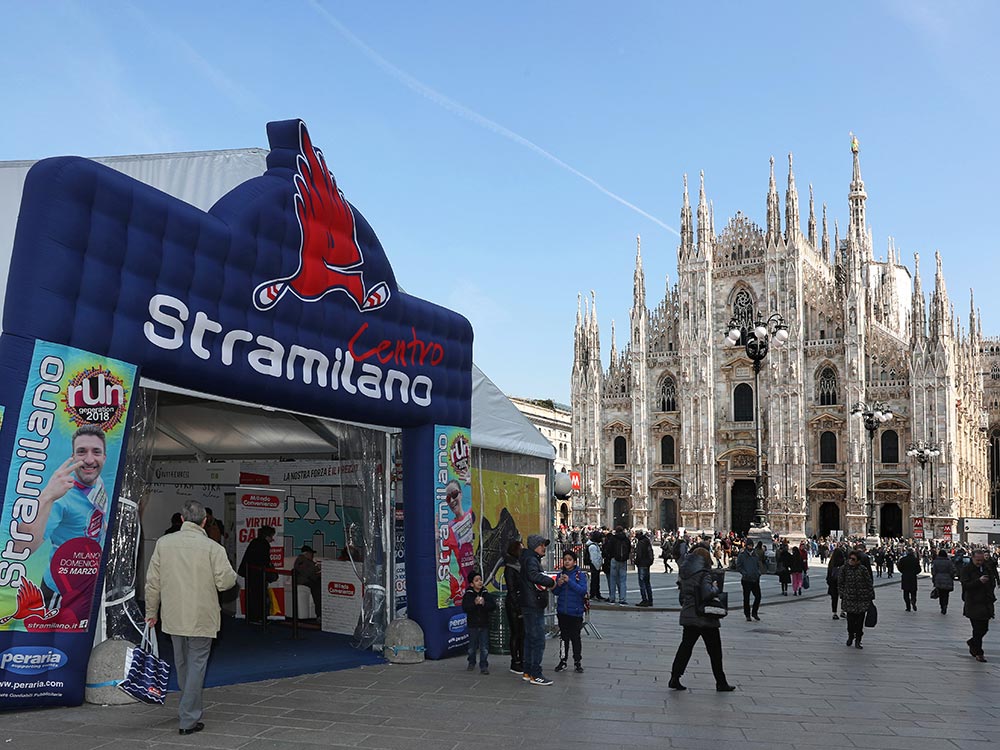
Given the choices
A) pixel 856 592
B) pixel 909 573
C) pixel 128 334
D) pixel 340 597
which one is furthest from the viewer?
pixel 909 573

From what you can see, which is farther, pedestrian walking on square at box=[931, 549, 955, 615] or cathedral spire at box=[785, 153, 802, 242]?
cathedral spire at box=[785, 153, 802, 242]

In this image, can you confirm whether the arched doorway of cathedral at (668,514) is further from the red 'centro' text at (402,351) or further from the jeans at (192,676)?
the jeans at (192,676)

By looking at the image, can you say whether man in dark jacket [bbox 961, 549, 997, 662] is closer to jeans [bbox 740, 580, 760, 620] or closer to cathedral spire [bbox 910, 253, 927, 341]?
jeans [bbox 740, 580, 760, 620]

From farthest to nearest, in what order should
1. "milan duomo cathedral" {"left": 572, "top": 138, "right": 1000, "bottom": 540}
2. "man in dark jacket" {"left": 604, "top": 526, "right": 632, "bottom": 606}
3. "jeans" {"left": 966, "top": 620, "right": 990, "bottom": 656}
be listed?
"milan duomo cathedral" {"left": 572, "top": 138, "right": 1000, "bottom": 540} → "man in dark jacket" {"left": 604, "top": 526, "right": 632, "bottom": 606} → "jeans" {"left": 966, "top": 620, "right": 990, "bottom": 656}

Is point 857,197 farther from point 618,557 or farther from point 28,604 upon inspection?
point 28,604

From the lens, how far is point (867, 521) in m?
49.3

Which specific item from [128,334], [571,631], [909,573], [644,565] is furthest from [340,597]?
[909,573]

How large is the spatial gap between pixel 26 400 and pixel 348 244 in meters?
3.94

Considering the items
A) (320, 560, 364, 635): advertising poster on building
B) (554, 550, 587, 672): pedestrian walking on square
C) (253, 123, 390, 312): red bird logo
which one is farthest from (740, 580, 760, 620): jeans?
(253, 123, 390, 312): red bird logo

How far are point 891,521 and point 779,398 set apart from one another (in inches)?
342

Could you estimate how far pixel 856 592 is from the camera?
13.0 metres

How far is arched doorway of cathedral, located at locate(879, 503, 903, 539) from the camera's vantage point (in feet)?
165

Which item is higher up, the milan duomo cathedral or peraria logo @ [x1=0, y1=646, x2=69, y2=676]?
the milan duomo cathedral

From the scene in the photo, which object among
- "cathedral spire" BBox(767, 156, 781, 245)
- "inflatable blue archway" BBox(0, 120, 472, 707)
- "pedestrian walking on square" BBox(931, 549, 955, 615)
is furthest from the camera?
"cathedral spire" BBox(767, 156, 781, 245)
